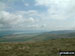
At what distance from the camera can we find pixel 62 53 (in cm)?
2691

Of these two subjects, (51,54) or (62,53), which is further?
(51,54)

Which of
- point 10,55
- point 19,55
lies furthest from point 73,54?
point 10,55

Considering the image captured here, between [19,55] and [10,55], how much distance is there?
75.8 inches

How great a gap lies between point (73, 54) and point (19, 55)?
1133 cm

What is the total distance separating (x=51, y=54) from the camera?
28.9 meters

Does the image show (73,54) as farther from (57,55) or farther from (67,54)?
(57,55)

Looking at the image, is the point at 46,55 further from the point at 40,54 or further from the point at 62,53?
the point at 62,53

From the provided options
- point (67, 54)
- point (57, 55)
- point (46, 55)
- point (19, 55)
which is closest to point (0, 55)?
point (19, 55)

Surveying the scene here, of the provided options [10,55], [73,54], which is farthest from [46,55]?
[10,55]

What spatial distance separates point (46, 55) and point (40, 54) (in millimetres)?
1556

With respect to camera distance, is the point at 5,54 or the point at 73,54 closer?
the point at 73,54

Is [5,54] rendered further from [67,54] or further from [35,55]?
[67,54]

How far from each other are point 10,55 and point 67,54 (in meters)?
12.0

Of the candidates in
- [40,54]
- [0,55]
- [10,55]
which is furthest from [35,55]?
[0,55]
